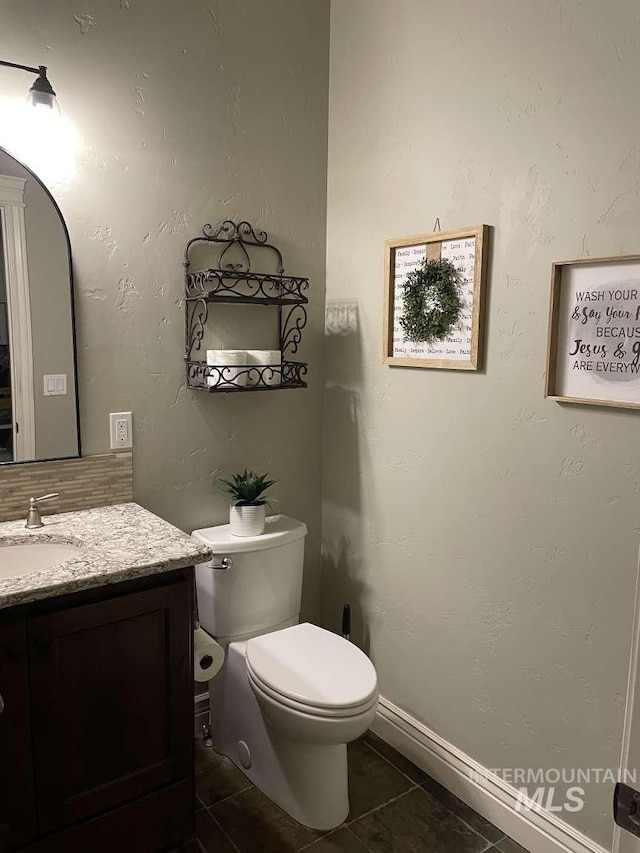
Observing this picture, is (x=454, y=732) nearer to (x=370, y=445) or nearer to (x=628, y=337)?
(x=370, y=445)

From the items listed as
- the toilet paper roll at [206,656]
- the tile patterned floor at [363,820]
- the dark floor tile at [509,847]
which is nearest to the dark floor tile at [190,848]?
the tile patterned floor at [363,820]

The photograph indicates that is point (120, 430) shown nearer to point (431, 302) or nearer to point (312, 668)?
point (312, 668)

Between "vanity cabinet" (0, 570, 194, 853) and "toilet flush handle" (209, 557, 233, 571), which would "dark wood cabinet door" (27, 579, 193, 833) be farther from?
"toilet flush handle" (209, 557, 233, 571)

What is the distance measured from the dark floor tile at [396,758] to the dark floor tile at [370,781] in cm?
2

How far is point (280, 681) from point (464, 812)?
2.46ft

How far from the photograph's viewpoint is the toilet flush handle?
2104 mm

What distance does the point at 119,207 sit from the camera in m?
2.01

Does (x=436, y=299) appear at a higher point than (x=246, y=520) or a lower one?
higher

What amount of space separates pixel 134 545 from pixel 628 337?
1.34 metres

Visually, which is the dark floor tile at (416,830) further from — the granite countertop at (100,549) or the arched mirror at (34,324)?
the arched mirror at (34,324)

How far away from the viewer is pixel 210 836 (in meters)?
1.89

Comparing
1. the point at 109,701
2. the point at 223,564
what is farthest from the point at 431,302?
the point at 109,701

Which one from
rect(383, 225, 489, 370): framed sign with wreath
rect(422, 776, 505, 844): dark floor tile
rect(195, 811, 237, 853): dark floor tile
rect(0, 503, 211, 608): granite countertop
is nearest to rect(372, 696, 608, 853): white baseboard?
rect(422, 776, 505, 844): dark floor tile

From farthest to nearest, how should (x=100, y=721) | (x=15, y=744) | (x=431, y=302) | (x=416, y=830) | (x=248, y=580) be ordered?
(x=248, y=580), (x=431, y=302), (x=416, y=830), (x=100, y=721), (x=15, y=744)
